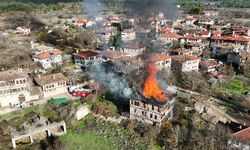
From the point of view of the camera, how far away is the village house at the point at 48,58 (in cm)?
4759

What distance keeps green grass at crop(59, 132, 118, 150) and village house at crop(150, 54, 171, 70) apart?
633 inches

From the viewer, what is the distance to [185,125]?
30000 mm

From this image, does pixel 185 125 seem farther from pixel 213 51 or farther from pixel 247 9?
pixel 247 9

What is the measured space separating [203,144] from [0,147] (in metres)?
18.4

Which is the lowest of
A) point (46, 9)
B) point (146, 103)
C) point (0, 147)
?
point (0, 147)

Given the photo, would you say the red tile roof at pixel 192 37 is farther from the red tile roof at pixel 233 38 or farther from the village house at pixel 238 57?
the village house at pixel 238 57

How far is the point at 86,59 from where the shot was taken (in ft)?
152

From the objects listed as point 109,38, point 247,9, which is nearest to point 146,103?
point 109,38

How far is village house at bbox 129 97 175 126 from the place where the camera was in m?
29.7

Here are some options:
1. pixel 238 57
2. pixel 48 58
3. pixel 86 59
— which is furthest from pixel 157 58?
pixel 48 58

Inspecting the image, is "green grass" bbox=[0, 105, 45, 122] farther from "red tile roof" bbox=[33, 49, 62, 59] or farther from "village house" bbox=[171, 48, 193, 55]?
"village house" bbox=[171, 48, 193, 55]

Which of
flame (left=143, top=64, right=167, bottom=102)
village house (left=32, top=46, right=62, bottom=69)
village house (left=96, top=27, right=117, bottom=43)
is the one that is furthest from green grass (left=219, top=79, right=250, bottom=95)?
village house (left=96, top=27, right=117, bottom=43)

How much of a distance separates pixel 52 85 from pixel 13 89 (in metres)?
4.52

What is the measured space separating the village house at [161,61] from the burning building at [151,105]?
408 inches
